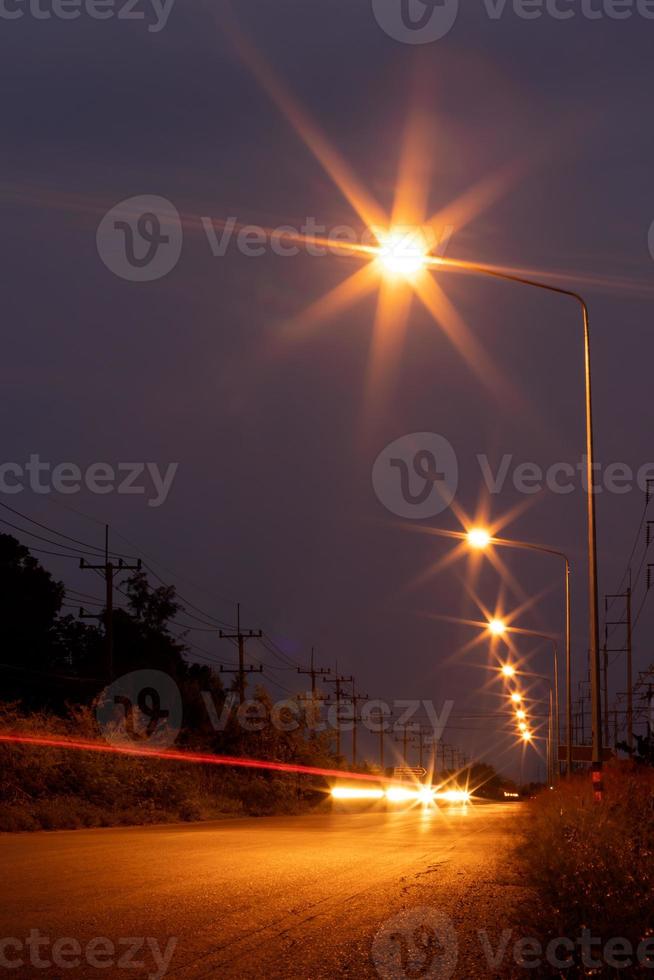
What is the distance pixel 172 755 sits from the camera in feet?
163

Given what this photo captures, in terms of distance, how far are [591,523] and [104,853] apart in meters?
10.6

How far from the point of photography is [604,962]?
904 centimetres

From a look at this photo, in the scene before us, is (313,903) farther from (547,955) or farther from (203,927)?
(547,955)

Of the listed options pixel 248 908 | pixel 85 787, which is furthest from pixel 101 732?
pixel 248 908

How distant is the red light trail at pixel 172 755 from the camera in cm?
3847

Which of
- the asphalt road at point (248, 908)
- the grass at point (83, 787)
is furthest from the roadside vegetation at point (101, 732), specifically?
the asphalt road at point (248, 908)

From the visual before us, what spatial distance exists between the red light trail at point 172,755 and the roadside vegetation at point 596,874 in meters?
20.0

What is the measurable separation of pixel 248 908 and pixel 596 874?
3.56 meters

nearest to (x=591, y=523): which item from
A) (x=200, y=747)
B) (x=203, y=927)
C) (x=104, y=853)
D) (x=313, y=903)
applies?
(x=104, y=853)

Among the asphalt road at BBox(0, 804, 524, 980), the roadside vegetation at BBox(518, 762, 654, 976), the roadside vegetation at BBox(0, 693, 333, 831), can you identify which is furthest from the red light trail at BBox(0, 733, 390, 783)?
the roadside vegetation at BBox(518, 762, 654, 976)

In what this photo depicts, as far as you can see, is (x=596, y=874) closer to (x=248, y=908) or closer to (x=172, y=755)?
(x=248, y=908)

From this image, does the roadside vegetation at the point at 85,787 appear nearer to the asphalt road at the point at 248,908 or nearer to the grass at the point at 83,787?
the grass at the point at 83,787

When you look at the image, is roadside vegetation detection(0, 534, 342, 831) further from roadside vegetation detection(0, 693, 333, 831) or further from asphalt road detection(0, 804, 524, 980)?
asphalt road detection(0, 804, 524, 980)

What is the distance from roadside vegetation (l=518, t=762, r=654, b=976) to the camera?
10.1 meters
